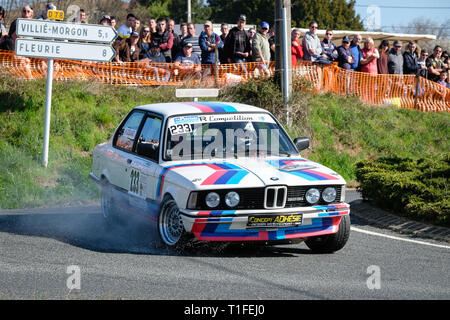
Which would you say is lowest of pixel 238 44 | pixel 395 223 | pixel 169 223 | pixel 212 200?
pixel 395 223

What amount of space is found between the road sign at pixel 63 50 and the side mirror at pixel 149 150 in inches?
232

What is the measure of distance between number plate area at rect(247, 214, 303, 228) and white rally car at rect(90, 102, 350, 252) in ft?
0.03

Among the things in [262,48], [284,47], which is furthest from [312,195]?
[262,48]

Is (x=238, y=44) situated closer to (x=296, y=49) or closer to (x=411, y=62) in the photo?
(x=296, y=49)

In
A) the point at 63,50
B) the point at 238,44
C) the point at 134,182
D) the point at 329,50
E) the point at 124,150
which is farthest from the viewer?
the point at 329,50

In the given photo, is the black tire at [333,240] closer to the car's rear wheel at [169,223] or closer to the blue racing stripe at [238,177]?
the blue racing stripe at [238,177]

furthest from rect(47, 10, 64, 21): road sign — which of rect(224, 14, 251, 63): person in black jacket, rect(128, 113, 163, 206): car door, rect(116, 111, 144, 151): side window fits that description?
rect(128, 113, 163, 206): car door

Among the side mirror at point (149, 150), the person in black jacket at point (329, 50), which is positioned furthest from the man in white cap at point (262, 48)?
the side mirror at point (149, 150)

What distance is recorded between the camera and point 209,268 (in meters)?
7.27

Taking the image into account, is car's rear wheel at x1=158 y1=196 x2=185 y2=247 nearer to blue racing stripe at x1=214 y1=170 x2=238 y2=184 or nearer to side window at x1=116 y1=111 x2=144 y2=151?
blue racing stripe at x1=214 y1=170 x2=238 y2=184

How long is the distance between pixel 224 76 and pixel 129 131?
8.49 metres

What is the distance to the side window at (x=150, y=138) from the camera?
887cm

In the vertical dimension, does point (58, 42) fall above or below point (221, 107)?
above

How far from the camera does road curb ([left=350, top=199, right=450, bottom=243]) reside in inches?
376
